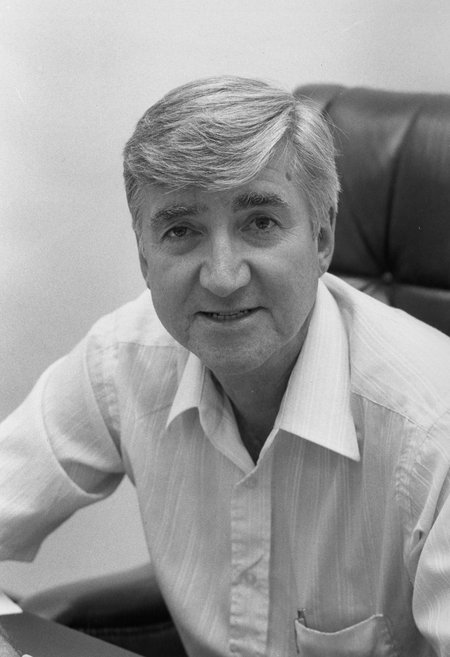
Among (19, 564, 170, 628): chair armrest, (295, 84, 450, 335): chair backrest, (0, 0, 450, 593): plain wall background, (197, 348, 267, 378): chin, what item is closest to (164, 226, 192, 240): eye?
(197, 348, 267, 378): chin

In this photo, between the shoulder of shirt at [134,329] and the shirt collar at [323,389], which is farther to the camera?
the shoulder of shirt at [134,329]

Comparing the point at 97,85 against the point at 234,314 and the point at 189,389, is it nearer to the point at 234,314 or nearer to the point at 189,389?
the point at 189,389

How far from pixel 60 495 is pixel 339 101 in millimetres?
623

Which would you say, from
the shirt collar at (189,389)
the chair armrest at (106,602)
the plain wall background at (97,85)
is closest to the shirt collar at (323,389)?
the shirt collar at (189,389)

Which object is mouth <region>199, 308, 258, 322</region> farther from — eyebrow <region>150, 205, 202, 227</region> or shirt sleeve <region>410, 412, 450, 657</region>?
shirt sleeve <region>410, 412, 450, 657</region>

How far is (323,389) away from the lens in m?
1.13

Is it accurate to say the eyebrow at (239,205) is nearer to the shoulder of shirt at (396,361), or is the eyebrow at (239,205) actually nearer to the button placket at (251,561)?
the shoulder of shirt at (396,361)

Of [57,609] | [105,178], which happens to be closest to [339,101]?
[105,178]

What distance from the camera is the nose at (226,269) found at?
3.37 feet

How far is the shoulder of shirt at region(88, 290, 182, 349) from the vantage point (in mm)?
1305

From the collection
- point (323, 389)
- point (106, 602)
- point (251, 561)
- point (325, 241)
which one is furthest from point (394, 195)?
point (106, 602)

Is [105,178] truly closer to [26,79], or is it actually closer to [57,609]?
[26,79]

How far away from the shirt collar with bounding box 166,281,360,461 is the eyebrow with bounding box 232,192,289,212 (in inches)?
6.8

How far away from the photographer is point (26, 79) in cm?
176
